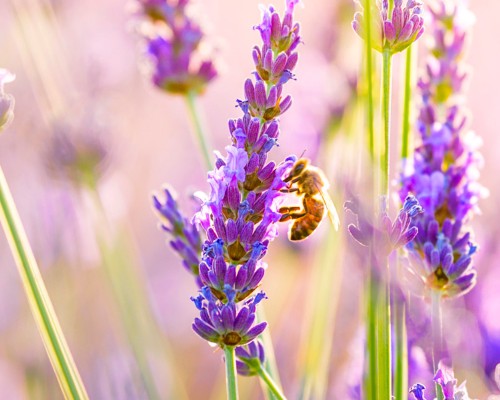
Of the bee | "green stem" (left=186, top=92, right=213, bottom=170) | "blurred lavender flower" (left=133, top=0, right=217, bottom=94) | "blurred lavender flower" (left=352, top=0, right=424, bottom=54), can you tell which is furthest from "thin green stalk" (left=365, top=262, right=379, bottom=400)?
"blurred lavender flower" (left=133, top=0, right=217, bottom=94)

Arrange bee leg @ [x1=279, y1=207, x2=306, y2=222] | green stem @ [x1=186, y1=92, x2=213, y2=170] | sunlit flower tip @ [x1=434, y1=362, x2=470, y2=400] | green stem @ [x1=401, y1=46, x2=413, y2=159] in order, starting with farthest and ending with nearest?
1. green stem @ [x1=186, y1=92, x2=213, y2=170]
2. bee leg @ [x1=279, y1=207, x2=306, y2=222]
3. green stem @ [x1=401, y1=46, x2=413, y2=159]
4. sunlit flower tip @ [x1=434, y1=362, x2=470, y2=400]

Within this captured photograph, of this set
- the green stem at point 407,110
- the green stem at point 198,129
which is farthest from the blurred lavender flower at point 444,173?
the green stem at point 198,129

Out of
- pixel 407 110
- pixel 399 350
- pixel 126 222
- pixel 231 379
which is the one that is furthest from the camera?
pixel 126 222

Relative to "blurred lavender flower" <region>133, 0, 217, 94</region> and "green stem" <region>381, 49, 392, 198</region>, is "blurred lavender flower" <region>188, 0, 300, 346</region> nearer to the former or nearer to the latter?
"green stem" <region>381, 49, 392, 198</region>

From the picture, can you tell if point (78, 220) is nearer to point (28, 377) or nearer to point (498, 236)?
point (28, 377)

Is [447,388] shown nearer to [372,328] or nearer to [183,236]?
[372,328]

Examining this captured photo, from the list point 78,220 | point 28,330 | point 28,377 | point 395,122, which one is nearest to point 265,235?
point 28,377

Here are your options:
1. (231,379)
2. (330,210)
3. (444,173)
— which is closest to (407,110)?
(444,173)
